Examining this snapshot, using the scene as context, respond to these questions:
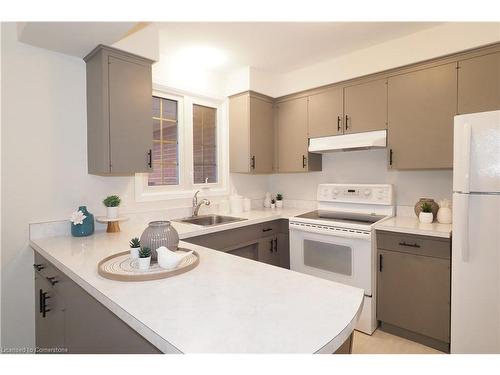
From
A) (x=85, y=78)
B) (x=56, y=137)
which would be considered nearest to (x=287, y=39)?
(x=85, y=78)

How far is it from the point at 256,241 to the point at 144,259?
1586mm

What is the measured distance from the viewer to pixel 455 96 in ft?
7.22

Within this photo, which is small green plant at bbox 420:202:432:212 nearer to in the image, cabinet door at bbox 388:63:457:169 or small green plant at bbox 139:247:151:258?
cabinet door at bbox 388:63:457:169

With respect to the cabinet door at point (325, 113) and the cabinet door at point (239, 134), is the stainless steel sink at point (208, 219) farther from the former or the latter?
the cabinet door at point (325, 113)

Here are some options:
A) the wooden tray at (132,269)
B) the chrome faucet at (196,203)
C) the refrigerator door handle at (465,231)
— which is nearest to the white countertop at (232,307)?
the wooden tray at (132,269)

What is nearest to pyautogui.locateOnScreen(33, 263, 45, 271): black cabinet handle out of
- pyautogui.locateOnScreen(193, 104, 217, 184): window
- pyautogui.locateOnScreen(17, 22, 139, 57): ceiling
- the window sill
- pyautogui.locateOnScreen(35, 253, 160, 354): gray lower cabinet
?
pyautogui.locateOnScreen(35, 253, 160, 354): gray lower cabinet

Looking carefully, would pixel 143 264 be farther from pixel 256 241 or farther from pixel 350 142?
pixel 350 142

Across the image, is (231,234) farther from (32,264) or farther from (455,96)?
(455,96)

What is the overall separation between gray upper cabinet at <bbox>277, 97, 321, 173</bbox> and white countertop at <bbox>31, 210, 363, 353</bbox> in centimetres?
198

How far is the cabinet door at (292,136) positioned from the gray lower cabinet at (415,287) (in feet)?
3.97

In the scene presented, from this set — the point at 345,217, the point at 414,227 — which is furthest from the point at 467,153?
the point at 345,217

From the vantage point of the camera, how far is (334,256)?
2.52 meters

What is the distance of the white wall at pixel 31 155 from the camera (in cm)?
183

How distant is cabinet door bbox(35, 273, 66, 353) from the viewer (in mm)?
1552
